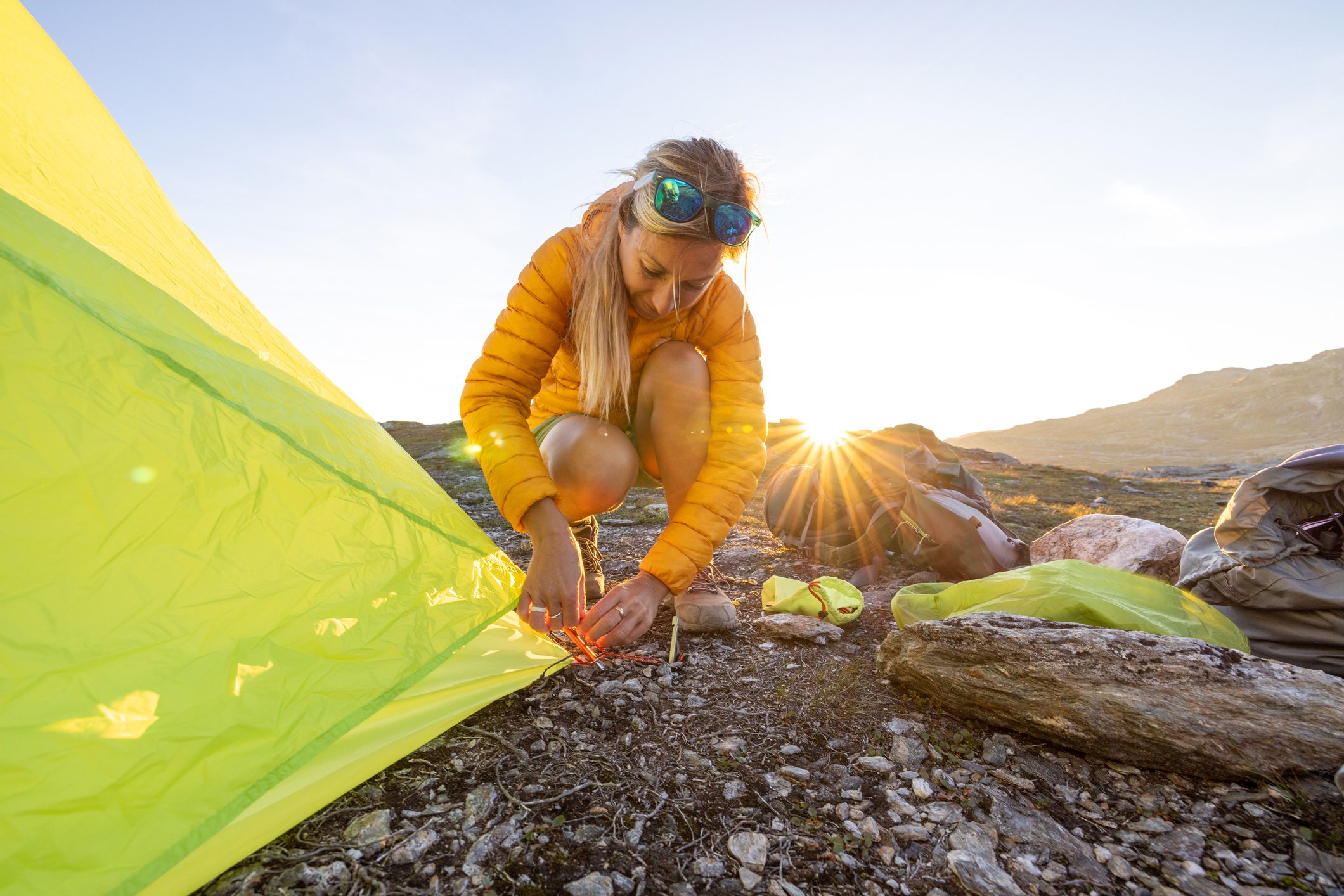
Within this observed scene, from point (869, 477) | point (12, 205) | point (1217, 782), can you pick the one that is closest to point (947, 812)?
point (1217, 782)

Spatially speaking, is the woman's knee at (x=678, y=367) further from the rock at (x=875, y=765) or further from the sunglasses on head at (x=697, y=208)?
the rock at (x=875, y=765)

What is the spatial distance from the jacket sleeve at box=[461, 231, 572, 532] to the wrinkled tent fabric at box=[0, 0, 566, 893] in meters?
0.37

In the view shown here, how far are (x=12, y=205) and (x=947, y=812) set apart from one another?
343cm

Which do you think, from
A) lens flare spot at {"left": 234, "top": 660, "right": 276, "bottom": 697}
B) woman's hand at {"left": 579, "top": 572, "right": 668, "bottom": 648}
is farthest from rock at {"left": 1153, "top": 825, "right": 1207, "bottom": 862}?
lens flare spot at {"left": 234, "top": 660, "right": 276, "bottom": 697}

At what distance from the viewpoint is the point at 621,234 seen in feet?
8.65

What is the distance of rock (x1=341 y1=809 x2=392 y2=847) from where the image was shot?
→ 154 cm

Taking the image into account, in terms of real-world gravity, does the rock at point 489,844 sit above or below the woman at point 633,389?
below

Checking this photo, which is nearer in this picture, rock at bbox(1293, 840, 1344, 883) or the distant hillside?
rock at bbox(1293, 840, 1344, 883)

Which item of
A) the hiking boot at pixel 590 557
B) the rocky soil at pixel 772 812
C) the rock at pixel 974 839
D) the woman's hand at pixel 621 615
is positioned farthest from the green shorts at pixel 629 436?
the rock at pixel 974 839

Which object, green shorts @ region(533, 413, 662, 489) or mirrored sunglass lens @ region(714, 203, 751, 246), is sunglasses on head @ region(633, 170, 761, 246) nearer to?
mirrored sunglass lens @ region(714, 203, 751, 246)

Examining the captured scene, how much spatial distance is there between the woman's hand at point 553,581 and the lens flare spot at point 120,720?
3.77 ft

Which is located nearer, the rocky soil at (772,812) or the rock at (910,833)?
the rocky soil at (772,812)

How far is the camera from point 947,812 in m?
1.77

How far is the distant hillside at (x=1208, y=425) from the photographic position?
69688 mm
